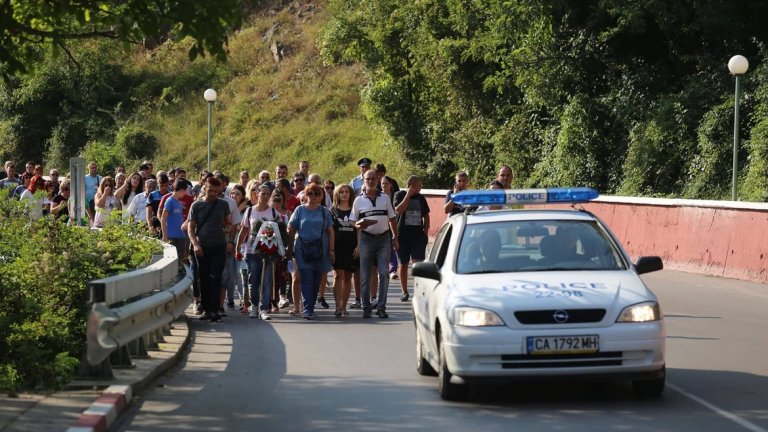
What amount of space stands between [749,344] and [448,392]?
16.5ft

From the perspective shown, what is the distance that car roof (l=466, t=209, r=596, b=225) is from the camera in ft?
38.5

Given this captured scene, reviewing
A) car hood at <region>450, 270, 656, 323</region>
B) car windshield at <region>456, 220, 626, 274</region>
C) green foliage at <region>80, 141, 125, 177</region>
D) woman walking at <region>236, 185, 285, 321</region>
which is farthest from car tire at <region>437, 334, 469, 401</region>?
green foliage at <region>80, 141, 125, 177</region>

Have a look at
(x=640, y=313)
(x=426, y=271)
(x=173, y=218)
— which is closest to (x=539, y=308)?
(x=640, y=313)

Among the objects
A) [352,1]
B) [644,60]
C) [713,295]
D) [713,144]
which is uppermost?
[352,1]

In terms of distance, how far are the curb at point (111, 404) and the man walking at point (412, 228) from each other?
8.43 m

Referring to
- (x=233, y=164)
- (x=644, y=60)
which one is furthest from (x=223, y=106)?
(x=644, y=60)

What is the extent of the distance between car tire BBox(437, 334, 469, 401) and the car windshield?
3.01ft

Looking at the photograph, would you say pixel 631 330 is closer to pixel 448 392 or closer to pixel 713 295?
pixel 448 392

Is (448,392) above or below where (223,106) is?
below

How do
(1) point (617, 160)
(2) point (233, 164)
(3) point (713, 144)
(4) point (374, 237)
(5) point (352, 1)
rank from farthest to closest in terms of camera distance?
(2) point (233, 164) < (5) point (352, 1) < (1) point (617, 160) < (3) point (713, 144) < (4) point (374, 237)

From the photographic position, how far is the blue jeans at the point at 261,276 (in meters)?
18.3

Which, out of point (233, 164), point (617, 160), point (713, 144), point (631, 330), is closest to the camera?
point (631, 330)

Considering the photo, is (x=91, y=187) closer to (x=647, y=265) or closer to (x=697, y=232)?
(x=697, y=232)

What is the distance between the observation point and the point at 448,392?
10656mm
